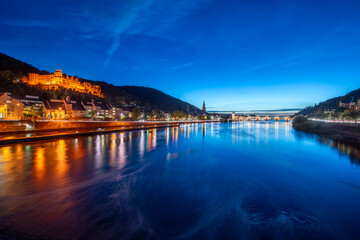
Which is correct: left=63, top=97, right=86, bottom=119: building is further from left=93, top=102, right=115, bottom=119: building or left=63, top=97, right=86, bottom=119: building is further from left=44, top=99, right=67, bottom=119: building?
left=93, top=102, right=115, bottom=119: building

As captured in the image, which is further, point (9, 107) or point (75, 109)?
point (75, 109)

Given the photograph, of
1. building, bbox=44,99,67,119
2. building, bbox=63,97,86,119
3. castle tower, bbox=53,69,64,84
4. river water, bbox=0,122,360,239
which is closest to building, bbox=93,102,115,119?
building, bbox=63,97,86,119

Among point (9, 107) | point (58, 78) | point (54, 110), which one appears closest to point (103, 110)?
point (54, 110)

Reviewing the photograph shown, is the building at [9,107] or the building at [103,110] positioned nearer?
the building at [9,107]

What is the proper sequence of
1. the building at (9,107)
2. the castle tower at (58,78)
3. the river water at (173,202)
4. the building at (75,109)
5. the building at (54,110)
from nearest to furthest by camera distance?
the river water at (173,202) → the building at (9,107) → the building at (54,110) → the building at (75,109) → the castle tower at (58,78)

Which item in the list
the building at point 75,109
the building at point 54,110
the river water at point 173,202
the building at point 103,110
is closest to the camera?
the river water at point 173,202

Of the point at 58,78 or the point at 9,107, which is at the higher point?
the point at 58,78

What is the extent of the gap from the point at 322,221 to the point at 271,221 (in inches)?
67.3

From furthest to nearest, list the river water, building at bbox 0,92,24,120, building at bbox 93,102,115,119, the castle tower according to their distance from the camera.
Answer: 1. the castle tower
2. building at bbox 93,102,115,119
3. building at bbox 0,92,24,120
4. the river water

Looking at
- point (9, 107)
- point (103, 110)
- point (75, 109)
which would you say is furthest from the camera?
point (103, 110)

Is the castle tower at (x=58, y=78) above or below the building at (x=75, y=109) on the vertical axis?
above

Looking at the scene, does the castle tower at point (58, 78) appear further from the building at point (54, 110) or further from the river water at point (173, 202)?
the river water at point (173, 202)

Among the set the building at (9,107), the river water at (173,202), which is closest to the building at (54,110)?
the building at (9,107)

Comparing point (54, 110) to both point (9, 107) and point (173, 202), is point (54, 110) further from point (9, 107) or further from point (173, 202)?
point (173, 202)
